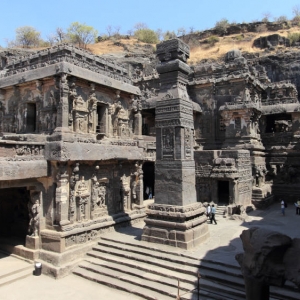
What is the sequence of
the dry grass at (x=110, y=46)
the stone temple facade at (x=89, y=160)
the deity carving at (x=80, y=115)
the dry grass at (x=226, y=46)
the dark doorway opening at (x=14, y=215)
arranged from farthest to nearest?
the dry grass at (x=110, y=46) < the dry grass at (x=226, y=46) < the dark doorway opening at (x=14, y=215) < the deity carving at (x=80, y=115) < the stone temple facade at (x=89, y=160)

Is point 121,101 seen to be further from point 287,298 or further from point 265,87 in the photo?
point 265,87

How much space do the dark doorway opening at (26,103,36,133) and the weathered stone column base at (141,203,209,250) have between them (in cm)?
655

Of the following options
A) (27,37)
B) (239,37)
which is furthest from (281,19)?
(27,37)

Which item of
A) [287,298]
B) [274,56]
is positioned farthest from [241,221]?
[274,56]

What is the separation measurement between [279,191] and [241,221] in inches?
319

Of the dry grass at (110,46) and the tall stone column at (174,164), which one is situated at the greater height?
the dry grass at (110,46)

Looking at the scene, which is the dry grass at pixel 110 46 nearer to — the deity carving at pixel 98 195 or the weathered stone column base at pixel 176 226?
the deity carving at pixel 98 195

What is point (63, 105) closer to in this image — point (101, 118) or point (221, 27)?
point (101, 118)

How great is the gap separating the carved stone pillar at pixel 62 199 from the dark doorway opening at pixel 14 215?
2.40 m

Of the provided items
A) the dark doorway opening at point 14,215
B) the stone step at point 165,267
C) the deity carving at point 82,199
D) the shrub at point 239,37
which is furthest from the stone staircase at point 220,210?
Answer: the shrub at point 239,37

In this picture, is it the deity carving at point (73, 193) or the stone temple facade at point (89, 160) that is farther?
the deity carving at point (73, 193)

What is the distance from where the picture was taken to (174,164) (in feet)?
32.8

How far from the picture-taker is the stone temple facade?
9.97 metres

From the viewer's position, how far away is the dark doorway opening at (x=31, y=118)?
12914mm
